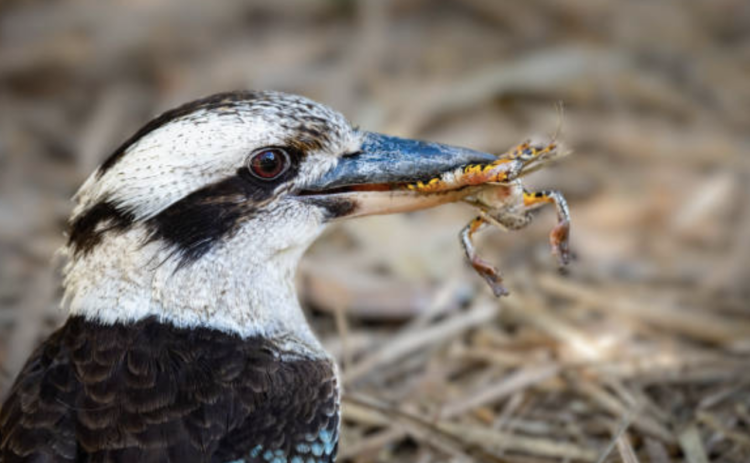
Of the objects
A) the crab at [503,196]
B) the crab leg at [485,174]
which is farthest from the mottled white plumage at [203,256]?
the crab at [503,196]

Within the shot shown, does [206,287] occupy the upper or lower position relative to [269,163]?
lower

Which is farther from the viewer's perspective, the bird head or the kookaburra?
Answer: the bird head

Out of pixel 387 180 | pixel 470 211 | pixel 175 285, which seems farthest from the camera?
pixel 470 211

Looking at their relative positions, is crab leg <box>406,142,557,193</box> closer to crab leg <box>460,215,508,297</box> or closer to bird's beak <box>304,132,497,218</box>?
bird's beak <box>304,132,497,218</box>

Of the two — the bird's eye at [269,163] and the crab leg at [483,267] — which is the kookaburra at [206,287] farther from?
the crab leg at [483,267]

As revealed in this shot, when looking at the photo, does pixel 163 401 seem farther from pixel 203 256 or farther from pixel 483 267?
pixel 483 267

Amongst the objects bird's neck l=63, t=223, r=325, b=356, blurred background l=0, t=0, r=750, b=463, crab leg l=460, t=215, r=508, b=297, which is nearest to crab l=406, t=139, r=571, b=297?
crab leg l=460, t=215, r=508, b=297

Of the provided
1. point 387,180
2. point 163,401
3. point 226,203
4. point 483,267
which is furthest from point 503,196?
point 163,401

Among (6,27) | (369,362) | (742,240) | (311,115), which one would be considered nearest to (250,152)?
(311,115)
